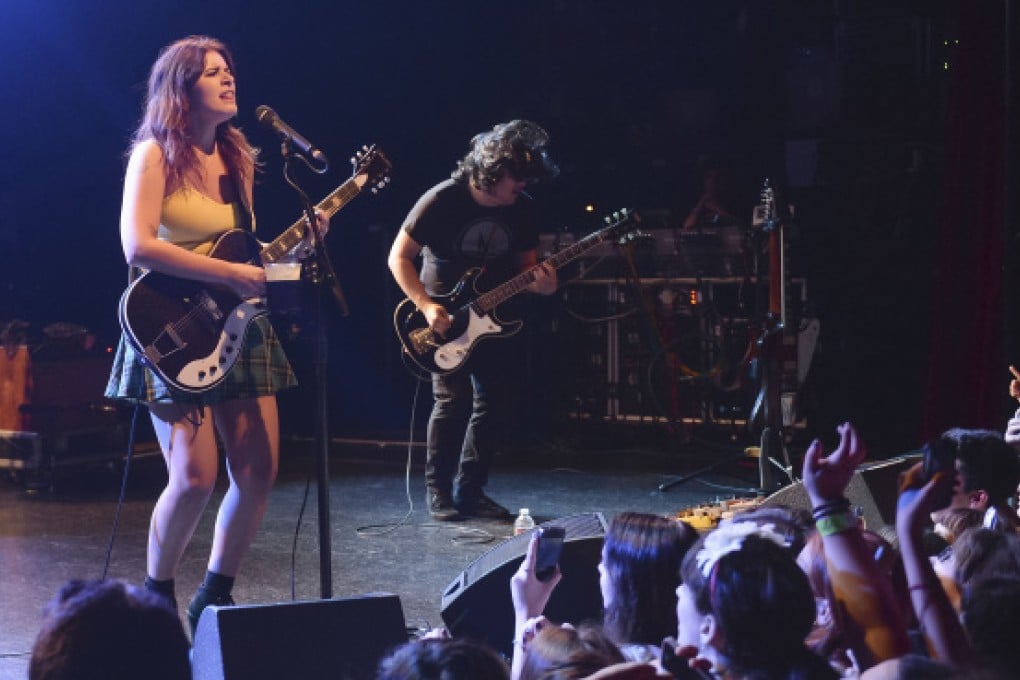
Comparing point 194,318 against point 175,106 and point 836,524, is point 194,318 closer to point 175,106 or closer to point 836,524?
point 175,106

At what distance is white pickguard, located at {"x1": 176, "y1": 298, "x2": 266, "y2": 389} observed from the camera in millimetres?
3680

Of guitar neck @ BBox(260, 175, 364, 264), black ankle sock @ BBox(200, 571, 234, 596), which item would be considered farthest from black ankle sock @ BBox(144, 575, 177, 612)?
guitar neck @ BBox(260, 175, 364, 264)

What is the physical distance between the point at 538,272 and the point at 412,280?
0.62 meters

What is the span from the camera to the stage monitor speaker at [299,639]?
264 centimetres

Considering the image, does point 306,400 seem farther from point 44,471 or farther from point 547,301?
point 44,471

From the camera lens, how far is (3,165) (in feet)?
31.8

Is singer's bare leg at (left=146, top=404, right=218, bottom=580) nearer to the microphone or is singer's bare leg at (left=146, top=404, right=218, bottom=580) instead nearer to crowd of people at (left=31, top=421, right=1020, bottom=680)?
the microphone

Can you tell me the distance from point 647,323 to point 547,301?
2.70 feet

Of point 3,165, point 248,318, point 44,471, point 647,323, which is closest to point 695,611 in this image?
point 248,318

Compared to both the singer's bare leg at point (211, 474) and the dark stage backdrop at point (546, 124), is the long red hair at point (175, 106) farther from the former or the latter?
the dark stage backdrop at point (546, 124)

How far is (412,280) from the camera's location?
5.98 m

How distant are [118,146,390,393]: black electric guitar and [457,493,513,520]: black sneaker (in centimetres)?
252

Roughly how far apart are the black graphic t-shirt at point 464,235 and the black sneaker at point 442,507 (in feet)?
3.28

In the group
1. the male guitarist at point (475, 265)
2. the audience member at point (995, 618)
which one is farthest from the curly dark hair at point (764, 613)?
the male guitarist at point (475, 265)
